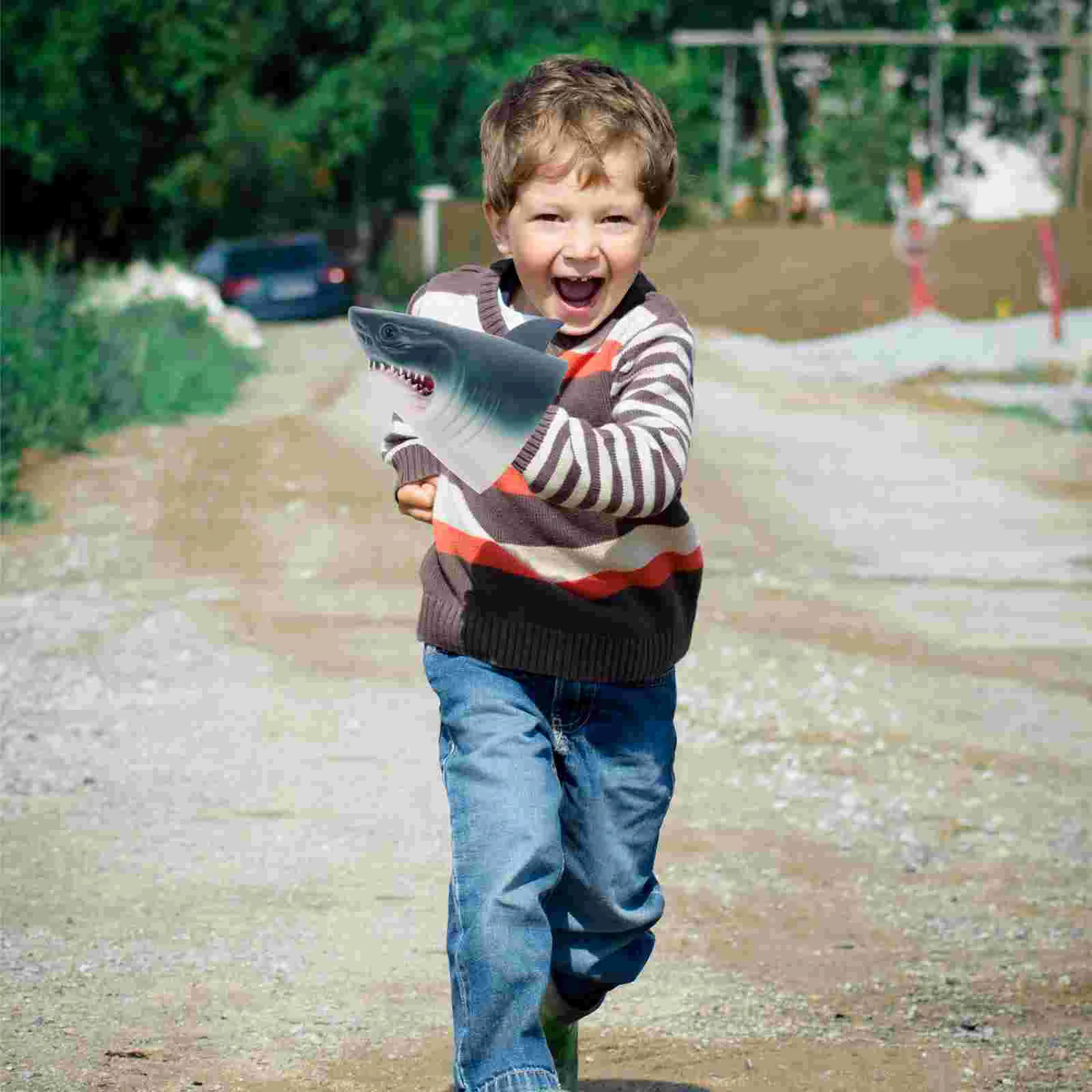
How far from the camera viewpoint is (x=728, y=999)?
12.9 ft

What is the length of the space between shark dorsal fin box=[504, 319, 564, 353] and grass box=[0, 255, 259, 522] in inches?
292

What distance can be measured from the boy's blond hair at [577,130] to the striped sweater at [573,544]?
0.17 m

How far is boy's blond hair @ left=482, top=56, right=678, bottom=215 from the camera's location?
2.75 metres

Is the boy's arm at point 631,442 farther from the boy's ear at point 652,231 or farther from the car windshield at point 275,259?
the car windshield at point 275,259

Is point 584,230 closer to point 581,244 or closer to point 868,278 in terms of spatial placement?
point 581,244

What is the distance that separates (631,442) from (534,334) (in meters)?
0.19

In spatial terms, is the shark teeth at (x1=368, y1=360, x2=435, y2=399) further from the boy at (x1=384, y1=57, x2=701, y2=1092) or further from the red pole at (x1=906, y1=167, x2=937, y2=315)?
the red pole at (x1=906, y1=167, x2=937, y2=315)

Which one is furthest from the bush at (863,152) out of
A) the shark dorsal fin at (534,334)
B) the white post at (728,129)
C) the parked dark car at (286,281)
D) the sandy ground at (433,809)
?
the shark dorsal fin at (534,334)

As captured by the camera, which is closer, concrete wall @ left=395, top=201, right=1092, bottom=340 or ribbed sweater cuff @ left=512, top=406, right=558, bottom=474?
ribbed sweater cuff @ left=512, top=406, right=558, bottom=474

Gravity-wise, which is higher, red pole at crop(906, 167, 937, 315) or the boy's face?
the boy's face

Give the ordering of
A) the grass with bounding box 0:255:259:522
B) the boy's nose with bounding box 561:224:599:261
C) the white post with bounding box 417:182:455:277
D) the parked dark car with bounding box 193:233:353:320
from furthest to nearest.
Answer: the white post with bounding box 417:182:455:277, the parked dark car with bounding box 193:233:353:320, the grass with bounding box 0:255:259:522, the boy's nose with bounding box 561:224:599:261

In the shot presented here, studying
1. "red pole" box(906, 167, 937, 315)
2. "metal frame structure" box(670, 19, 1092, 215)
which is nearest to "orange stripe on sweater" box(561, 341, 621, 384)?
"red pole" box(906, 167, 937, 315)

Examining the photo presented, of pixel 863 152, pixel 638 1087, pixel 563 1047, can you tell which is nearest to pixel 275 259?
pixel 863 152

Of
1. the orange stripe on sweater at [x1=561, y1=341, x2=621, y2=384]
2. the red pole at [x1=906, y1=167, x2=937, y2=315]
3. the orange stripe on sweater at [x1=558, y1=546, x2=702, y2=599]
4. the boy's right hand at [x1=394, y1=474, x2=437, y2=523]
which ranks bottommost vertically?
the red pole at [x1=906, y1=167, x2=937, y2=315]
